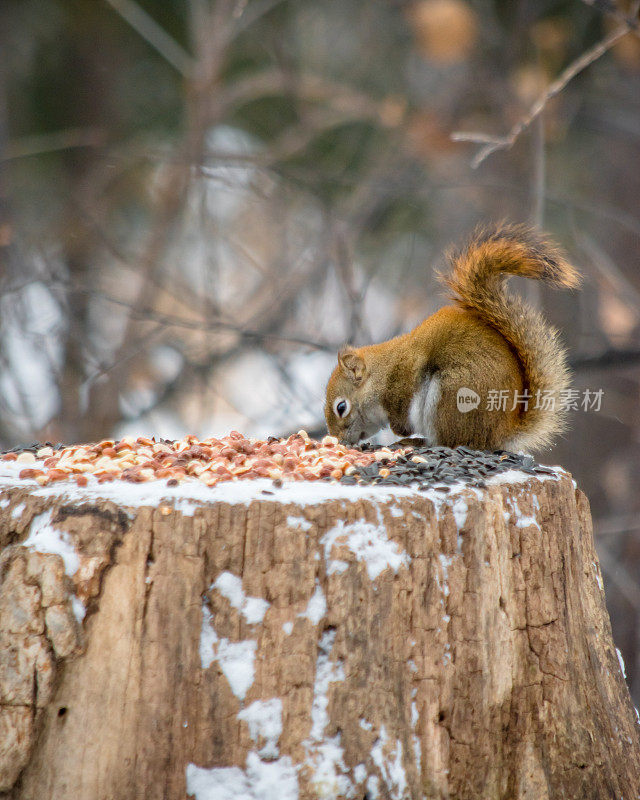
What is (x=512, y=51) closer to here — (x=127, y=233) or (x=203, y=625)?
(x=127, y=233)

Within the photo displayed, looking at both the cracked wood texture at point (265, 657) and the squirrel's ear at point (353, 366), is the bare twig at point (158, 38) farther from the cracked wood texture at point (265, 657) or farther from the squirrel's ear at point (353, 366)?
the cracked wood texture at point (265, 657)

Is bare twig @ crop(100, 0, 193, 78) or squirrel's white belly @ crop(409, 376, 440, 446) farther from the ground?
bare twig @ crop(100, 0, 193, 78)

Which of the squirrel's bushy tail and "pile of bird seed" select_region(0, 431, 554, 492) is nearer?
"pile of bird seed" select_region(0, 431, 554, 492)

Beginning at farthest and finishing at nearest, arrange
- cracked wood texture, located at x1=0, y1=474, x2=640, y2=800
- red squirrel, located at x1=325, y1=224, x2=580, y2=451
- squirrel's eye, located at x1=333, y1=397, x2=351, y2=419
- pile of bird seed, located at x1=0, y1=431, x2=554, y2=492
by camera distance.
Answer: squirrel's eye, located at x1=333, y1=397, x2=351, y2=419
red squirrel, located at x1=325, y1=224, x2=580, y2=451
pile of bird seed, located at x1=0, y1=431, x2=554, y2=492
cracked wood texture, located at x1=0, y1=474, x2=640, y2=800

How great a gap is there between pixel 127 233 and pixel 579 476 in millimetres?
2760

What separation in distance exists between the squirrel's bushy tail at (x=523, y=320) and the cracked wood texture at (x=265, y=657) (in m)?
0.82

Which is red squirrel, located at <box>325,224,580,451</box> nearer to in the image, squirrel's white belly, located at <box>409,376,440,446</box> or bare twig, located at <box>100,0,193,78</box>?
squirrel's white belly, located at <box>409,376,440,446</box>

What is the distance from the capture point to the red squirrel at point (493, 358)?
2182 mm

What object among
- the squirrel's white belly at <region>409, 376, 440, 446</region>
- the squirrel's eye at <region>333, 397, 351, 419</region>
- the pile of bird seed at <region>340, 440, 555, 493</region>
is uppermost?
the squirrel's eye at <region>333, 397, 351, 419</region>

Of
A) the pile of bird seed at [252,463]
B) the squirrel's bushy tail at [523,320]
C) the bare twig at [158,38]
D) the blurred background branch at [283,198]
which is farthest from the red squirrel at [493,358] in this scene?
the bare twig at [158,38]

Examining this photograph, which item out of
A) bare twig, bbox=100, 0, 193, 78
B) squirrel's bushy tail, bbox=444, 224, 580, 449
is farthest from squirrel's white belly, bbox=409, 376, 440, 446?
bare twig, bbox=100, 0, 193, 78

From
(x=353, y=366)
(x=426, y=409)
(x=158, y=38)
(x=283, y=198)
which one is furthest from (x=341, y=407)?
(x=158, y=38)

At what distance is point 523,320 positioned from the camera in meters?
2.24

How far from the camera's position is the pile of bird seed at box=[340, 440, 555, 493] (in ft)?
5.18
